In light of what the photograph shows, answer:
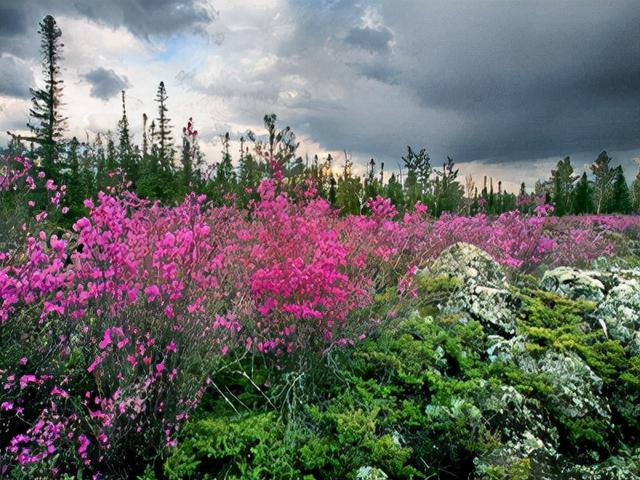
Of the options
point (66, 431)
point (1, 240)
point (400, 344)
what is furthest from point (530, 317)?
point (1, 240)

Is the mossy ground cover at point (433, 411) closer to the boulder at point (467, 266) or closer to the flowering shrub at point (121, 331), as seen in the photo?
the flowering shrub at point (121, 331)

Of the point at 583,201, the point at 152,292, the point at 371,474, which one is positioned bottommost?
the point at 371,474

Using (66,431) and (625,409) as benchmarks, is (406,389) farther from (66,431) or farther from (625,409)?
(66,431)

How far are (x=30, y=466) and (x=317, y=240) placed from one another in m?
2.43

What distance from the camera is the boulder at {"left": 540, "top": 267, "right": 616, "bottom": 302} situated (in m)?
5.49

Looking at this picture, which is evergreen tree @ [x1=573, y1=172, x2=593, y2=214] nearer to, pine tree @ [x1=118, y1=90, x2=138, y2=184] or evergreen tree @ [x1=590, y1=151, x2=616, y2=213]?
evergreen tree @ [x1=590, y1=151, x2=616, y2=213]

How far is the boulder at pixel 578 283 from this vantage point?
5490mm

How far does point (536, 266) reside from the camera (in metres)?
8.19

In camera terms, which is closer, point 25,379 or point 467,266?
point 25,379

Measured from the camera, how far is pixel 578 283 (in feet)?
18.4

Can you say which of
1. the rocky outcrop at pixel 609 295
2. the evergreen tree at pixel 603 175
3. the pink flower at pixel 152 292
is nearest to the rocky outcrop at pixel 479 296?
the rocky outcrop at pixel 609 295

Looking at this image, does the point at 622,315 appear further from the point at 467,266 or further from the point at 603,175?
the point at 603,175

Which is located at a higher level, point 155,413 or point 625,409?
point 155,413

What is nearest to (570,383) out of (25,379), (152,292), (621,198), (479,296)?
(479,296)
